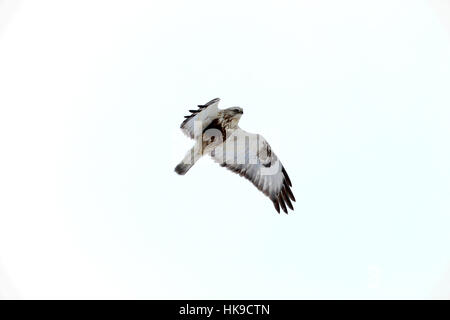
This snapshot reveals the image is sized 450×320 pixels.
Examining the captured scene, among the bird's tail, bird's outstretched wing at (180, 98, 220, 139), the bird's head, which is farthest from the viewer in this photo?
the bird's tail

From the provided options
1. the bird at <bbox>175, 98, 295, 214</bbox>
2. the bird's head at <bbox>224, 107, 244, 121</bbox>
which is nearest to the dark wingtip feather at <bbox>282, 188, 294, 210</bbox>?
the bird at <bbox>175, 98, 295, 214</bbox>

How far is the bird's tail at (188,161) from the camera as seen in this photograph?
951 cm

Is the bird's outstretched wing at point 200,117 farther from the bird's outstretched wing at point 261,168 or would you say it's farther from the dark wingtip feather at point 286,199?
the dark wingtip feather at point 286,199

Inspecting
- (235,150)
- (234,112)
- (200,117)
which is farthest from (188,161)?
(234,112)

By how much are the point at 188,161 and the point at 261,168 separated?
148 cm

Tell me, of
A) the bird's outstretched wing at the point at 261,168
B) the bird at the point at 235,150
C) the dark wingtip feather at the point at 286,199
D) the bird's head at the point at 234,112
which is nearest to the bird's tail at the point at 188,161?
the bird at the point at 235,150

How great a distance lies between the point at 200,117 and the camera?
909 cm

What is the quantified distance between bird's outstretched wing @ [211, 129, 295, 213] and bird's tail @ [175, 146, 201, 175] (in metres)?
0.56

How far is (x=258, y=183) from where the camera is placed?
10.5 meters

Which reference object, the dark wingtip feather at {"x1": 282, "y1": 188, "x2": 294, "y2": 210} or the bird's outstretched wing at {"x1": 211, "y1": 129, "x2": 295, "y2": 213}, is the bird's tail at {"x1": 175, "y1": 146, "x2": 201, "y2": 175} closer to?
the bird's outstretched wing at {"x1": 211, "y1": 129, "x2": 295, "y2": 213}

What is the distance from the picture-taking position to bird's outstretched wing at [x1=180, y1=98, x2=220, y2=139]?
8.83 meters
